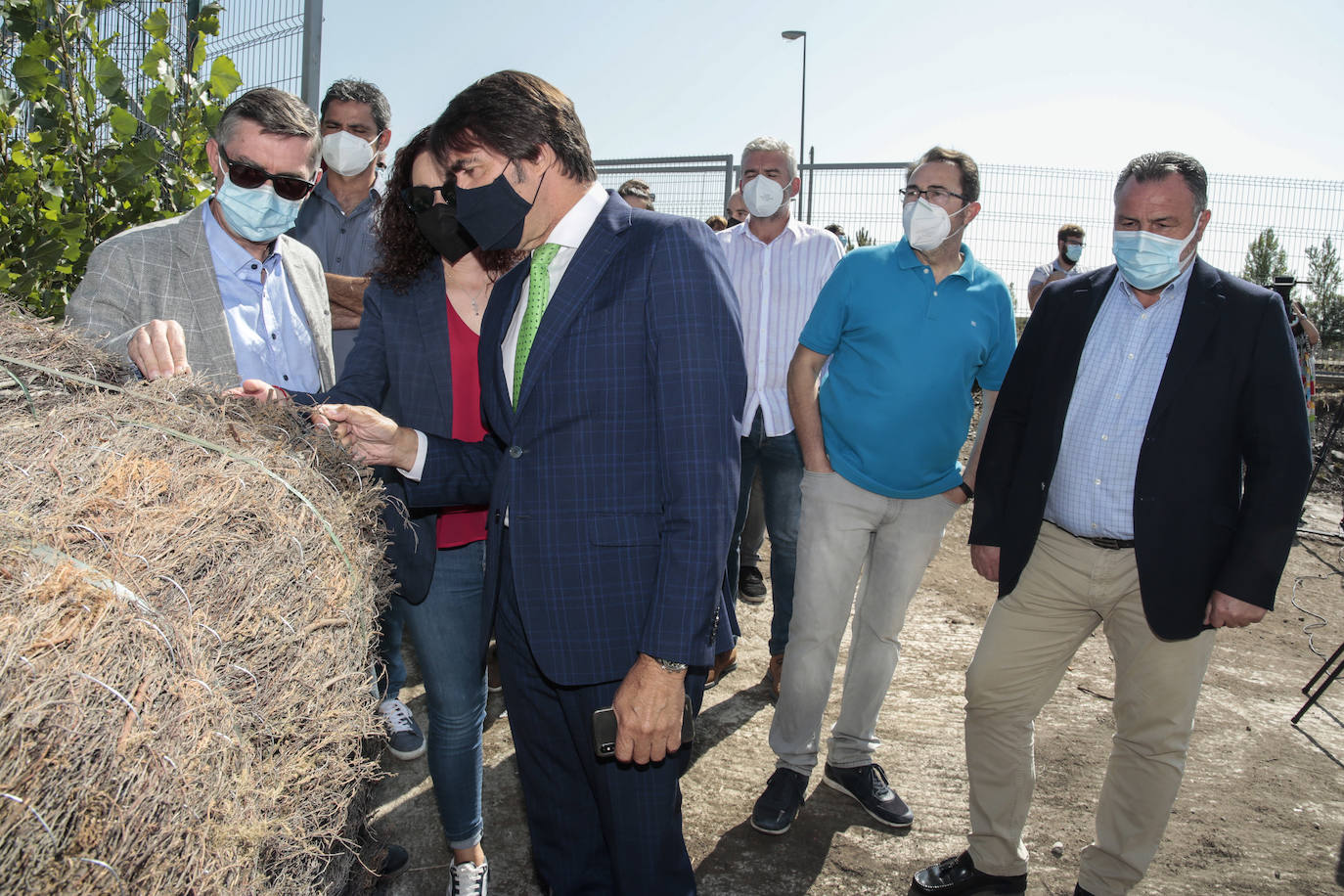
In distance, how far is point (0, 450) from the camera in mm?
1264

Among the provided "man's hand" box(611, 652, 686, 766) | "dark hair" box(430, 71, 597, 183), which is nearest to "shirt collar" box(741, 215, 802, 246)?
"dark hair" box(430, 71, 597, 183)

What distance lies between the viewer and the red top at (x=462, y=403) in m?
2.53

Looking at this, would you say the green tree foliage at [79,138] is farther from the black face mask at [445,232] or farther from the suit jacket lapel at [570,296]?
the suit jacket lapel at [570,296]

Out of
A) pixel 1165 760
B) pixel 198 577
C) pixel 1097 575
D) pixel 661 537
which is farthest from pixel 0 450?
pixel 1165 760

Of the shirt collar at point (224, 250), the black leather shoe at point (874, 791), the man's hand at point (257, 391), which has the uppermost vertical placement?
the shirt collar at point (224, 250)

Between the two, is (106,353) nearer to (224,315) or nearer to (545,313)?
(224,315)

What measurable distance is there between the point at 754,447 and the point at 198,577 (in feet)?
11.0

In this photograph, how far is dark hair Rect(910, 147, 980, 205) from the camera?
3.43 metres

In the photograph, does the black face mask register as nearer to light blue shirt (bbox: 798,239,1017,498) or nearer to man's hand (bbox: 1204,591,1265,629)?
light blue shirt (bbox: 798,239,1017,498)

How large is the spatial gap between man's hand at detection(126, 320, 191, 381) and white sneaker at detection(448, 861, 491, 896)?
65.2 inches

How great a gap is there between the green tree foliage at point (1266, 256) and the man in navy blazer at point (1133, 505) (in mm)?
8504

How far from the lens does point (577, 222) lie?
6.72 ft

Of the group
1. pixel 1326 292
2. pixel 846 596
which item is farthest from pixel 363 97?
pixel 1326 292

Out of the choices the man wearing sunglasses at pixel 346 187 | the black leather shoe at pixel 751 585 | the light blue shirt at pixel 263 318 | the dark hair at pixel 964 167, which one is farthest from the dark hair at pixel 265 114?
the black leather shoe at pixel 751 585
